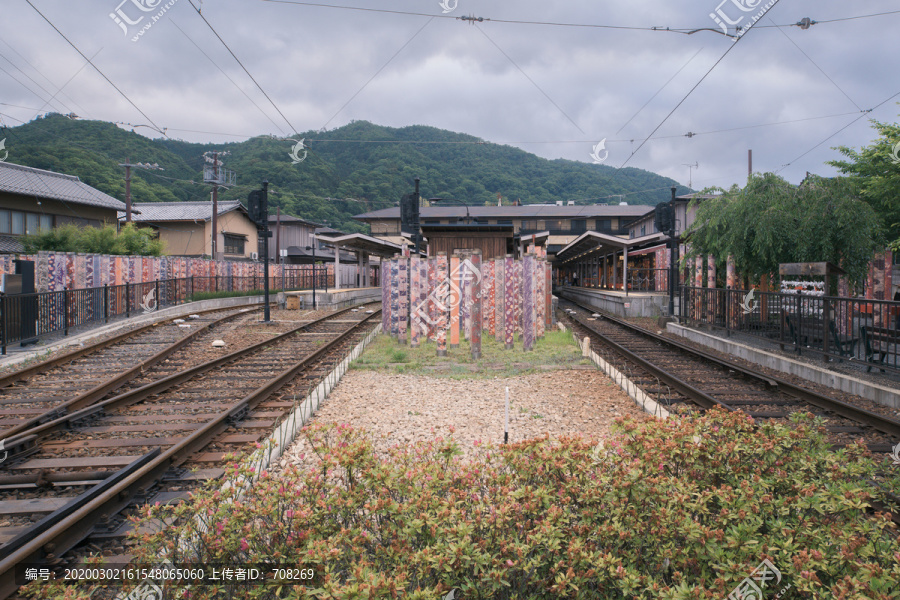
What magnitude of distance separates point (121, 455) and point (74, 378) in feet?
16.3

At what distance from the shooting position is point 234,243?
44.3 m

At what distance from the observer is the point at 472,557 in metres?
2.23

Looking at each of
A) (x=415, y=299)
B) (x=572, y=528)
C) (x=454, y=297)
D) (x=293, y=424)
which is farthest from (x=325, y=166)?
(x=572, y=528)

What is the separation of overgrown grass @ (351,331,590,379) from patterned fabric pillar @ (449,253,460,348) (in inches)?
13.1

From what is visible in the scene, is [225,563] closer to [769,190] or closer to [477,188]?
[769,190]

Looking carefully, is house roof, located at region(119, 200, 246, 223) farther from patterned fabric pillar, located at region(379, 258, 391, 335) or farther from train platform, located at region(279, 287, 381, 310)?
patterned fabric pillar, located at region(379, 258, 391, 335)

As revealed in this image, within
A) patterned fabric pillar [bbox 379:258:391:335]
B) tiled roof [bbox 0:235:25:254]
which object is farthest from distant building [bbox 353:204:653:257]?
patterned fabric pillar [bbox 379:258:391:335]

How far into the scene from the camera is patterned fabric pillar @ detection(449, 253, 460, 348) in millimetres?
11242

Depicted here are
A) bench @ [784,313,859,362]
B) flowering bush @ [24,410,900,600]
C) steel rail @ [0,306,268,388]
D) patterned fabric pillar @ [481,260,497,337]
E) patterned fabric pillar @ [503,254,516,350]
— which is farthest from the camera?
patterned fabric pillar @ [481,260,497,337]

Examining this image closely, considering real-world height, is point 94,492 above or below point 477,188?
below

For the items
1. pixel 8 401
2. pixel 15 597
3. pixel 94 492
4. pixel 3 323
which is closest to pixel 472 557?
pixel 15 597

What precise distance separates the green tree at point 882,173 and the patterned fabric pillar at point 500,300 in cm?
1046

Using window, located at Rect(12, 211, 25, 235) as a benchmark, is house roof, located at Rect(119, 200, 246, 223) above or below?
above

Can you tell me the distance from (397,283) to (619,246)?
50.5ft
